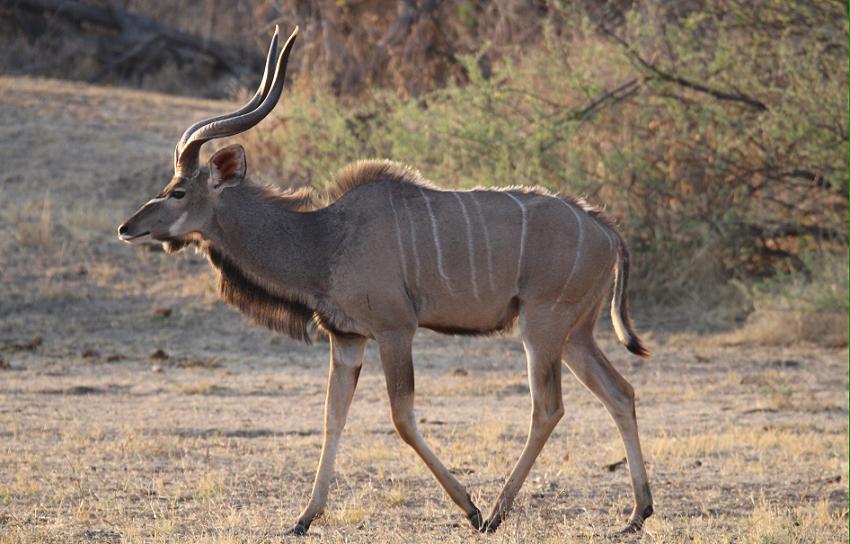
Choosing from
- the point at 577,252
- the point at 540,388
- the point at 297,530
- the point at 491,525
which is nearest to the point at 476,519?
the point at 491,525

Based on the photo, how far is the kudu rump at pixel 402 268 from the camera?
545 cm

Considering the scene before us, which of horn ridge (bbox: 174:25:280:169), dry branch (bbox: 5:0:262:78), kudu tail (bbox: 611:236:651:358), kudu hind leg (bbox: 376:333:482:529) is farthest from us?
dry branch (bbox: 5:0:262:78)

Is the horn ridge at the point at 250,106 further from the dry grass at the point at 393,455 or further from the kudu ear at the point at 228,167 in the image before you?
the dry grass at the point at 393,455

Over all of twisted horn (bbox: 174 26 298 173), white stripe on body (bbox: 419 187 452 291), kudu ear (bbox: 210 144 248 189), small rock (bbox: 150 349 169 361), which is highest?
twisted horn (bbox: 174 26 298 173)

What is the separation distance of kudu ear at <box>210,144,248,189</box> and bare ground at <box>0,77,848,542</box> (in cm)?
133

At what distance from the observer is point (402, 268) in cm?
550

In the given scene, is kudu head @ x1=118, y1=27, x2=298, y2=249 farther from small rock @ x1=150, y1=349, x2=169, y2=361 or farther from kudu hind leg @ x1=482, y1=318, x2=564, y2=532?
small rock @ x1=150, y1=349, x2=169, y2=361

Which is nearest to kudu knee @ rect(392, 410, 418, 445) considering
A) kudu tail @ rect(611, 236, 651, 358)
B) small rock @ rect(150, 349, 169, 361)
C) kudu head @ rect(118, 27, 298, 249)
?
kudu tail @ rect(611, 236, 651, 358)

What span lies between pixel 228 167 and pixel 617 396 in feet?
6.04

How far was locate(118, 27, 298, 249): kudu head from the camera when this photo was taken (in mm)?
5570

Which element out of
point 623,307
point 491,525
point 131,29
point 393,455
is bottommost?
point 393,455

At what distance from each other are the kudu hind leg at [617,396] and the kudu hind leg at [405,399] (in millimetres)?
670

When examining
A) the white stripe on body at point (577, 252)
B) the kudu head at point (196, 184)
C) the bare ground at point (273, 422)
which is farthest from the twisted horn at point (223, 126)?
the bare ground at point (273, 422)

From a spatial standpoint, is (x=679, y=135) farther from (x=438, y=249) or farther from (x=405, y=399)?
(x=405, y=399)
